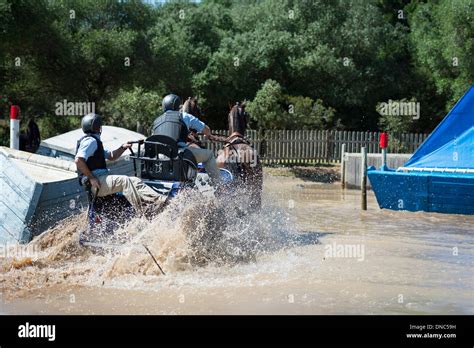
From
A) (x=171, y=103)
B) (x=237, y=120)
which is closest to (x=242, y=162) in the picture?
(x=237, y=120)

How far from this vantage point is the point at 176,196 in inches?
368

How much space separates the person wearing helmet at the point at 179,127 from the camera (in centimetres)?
995

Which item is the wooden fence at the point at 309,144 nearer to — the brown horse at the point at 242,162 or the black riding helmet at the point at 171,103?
the brown horse at the point at 242,162

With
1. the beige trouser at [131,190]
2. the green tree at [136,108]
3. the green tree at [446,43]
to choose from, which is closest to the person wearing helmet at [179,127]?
the beige trouser at [131,190]

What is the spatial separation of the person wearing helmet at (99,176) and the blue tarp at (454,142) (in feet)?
27.1

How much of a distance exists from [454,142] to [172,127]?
7807 mm

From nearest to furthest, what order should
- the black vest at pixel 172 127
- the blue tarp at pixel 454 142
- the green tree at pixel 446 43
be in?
the black vest at pixel 172 127
the blue tarp at pixel 454 142
the green tree at pixel 446 43

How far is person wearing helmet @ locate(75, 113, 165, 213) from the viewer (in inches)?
354

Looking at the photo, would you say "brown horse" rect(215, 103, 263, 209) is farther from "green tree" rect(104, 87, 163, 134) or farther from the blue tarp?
"green tree" rect(104, 87, 163, 134)

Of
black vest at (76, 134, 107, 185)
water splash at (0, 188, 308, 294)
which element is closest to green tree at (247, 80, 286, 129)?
water splash at (0, 188, 308, 294)

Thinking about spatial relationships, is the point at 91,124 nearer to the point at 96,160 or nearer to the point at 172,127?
the point at 96,160

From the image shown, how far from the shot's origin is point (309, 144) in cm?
2739

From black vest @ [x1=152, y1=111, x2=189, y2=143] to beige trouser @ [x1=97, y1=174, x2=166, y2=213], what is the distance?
35.4 inches
